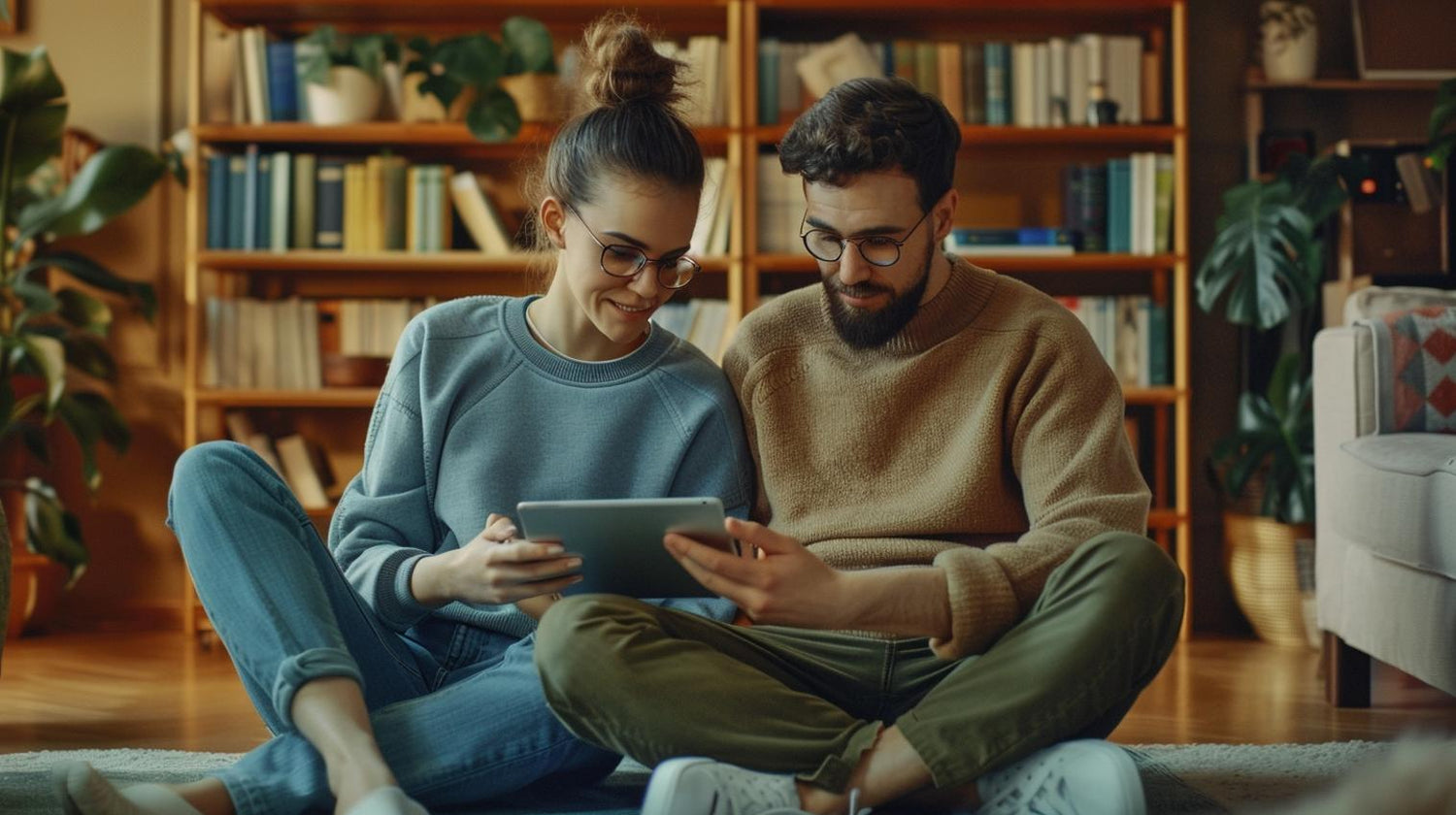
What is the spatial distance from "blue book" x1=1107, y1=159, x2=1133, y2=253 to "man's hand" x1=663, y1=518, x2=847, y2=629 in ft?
8.00

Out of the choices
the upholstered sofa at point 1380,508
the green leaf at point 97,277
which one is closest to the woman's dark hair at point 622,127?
the upholstered sofa at point 1380,508

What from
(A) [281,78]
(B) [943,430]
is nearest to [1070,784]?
(B) [943,430]

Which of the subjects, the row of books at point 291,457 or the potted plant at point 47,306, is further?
the row of books at point 291,457

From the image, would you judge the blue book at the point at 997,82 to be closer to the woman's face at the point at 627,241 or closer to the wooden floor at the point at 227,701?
the wooden floor at the point at 227,701

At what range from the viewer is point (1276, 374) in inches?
133

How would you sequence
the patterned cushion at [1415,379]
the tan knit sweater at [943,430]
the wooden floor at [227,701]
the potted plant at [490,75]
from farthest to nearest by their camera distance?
the potted plant at [490,75] → the patterned cushion at [1415,379] → the wooden floor at [227,701] → the tan knit sweater at [943,430]

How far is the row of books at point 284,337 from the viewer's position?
11.8 ft

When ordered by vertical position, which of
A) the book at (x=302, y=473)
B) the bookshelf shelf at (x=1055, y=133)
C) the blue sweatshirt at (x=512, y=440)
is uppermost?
the bookshelf shelf at (x=1055, y=133)

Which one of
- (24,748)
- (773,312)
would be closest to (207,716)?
(24,748)

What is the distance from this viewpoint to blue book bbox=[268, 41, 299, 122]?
357 cm

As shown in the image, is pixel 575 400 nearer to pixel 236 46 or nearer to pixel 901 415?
pixel 901 415

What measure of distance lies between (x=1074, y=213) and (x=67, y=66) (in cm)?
265

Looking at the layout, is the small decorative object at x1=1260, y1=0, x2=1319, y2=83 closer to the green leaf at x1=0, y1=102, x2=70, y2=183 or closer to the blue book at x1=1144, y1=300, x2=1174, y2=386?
the blue book at x1=1144, y1=300, x2=1174, y2=386

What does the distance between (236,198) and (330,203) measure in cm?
23
